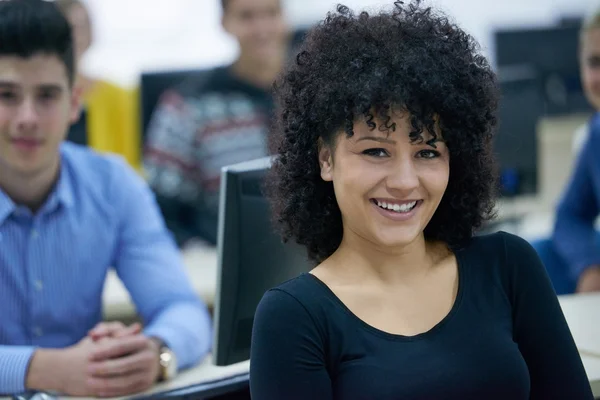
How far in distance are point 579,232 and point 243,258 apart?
130 cm

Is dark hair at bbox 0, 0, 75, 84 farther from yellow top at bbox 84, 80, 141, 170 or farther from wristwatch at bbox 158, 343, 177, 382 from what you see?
yellow top at bbox 84, 80, 141, 170

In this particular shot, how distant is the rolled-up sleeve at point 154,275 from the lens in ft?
5.95

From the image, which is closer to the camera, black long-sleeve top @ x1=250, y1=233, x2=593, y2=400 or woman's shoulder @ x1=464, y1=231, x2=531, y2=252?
black long-sleeve top @ x1=250, y1=233, x2=593, y2=400

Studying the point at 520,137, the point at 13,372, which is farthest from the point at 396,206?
the point at 520,137

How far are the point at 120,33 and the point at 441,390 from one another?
4.91 metres

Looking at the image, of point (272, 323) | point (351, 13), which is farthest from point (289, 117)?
point (272, 323)

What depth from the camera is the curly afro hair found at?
1123 mm

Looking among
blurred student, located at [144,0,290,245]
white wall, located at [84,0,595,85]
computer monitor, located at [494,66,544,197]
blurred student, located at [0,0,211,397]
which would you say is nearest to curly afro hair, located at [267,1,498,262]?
blurred student, located at [0,0,211,397]

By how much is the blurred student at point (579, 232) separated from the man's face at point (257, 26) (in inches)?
54.8

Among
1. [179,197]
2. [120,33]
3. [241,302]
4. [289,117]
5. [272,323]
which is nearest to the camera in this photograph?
[272,323]

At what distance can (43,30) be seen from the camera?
72.4 inches

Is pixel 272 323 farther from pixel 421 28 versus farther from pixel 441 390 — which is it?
pixel 421 28

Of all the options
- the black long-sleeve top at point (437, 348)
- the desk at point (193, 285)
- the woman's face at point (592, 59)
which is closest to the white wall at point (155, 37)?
the desk at point (193, 285)

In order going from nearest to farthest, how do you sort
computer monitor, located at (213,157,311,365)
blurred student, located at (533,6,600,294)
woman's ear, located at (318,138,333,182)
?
woman's ear, located at (318,138,333,182) → computer monitor, located at (213,157,311,365) → blurred student, located at (533,6,600,294)
